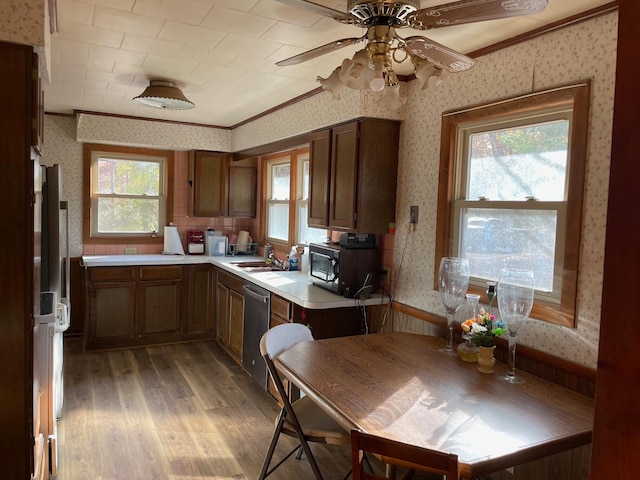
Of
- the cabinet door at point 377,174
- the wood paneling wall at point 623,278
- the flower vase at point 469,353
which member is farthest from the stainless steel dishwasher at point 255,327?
the wood paneling wall at point 623,278

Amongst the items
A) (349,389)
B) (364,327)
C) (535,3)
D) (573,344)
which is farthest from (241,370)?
(535,3)

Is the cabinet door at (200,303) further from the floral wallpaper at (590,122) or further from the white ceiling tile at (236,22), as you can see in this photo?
the white ceiling tile at (236,22)

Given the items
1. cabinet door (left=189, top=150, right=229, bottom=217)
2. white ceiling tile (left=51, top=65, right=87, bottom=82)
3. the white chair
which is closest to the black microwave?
the white chair

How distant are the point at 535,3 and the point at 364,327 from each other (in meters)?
2.39

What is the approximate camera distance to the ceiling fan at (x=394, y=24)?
1.46 metres

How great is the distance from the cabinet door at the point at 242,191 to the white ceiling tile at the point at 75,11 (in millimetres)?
3214

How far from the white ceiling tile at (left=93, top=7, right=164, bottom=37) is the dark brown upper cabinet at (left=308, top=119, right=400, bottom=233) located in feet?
4.39

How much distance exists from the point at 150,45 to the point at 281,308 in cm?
189

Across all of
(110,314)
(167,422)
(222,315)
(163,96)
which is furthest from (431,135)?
(110,314)

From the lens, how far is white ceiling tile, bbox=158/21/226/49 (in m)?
2.38

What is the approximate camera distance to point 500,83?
2.46 meters

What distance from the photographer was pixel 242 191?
5.62 metres

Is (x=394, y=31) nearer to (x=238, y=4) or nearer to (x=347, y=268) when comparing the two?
(x=238, y=4)

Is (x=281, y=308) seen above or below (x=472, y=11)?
below
